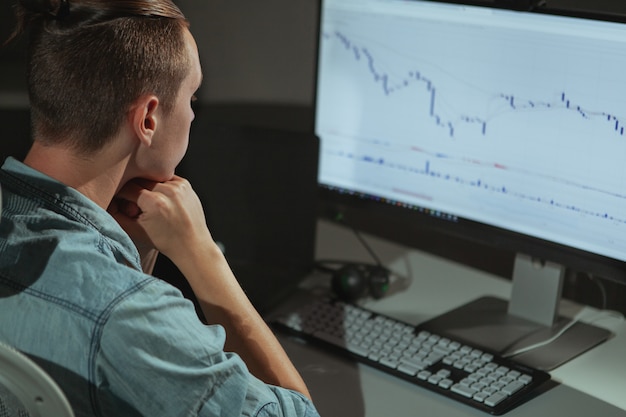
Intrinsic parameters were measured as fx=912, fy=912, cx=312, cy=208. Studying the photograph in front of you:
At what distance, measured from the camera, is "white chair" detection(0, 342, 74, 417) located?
77 cm

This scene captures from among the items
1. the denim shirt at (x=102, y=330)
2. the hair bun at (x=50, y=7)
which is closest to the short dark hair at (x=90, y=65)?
the hair bun at (x=50, y=7)

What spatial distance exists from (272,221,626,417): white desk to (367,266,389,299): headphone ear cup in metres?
0.01

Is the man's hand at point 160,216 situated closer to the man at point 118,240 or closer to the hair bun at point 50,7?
the man at point 118,240

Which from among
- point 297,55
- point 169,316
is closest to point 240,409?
point 169,316

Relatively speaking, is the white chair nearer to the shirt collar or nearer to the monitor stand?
the shirt collar

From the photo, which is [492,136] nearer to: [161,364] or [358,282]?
[358,282]

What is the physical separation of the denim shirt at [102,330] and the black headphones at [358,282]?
58cm

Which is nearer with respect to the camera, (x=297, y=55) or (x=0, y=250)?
(x=0, y=250)

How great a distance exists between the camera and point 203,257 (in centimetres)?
120

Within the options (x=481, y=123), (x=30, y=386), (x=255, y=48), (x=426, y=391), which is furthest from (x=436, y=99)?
→ (x=30, y=386)

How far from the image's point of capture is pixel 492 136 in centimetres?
140

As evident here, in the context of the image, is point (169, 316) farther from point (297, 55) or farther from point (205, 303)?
point (297, 55)

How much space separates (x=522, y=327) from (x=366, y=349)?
0.27m

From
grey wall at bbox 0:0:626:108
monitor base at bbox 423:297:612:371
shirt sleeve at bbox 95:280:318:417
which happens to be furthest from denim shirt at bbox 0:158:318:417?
grey wall at bbox 0:0:626:108
